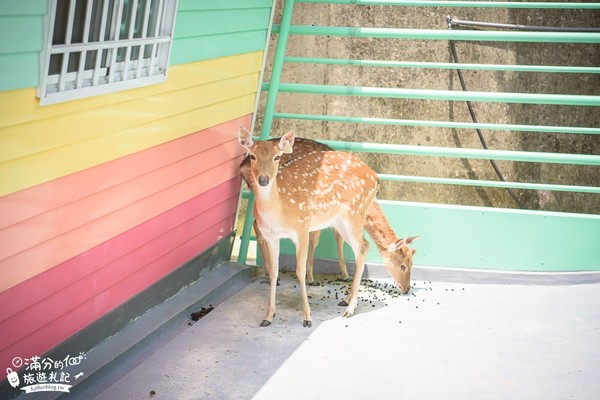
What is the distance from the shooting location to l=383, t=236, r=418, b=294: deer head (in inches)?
283

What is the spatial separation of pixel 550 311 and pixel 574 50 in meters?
4.13

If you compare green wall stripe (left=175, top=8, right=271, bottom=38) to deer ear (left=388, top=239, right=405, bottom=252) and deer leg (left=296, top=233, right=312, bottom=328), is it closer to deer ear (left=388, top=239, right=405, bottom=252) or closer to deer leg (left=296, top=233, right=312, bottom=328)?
deer leg (left=296, top=233, right=312, bottom=328)

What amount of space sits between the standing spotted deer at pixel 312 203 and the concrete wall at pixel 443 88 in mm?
2569

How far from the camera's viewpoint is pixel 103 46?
4.89 m

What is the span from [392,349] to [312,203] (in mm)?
1255

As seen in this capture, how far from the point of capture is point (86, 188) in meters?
5.01

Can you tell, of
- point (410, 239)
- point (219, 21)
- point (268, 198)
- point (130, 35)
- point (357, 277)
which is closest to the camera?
point (130, 35)

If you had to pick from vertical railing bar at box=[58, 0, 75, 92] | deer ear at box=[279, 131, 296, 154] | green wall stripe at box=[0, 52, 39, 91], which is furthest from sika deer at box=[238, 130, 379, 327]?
green wall stripe at box=[0, 52, 39, 91]

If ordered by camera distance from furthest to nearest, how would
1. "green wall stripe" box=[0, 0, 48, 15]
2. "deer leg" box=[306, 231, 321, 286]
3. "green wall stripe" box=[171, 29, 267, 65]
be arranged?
"deer leg" box=[306, 231, 321, 286] → "green wall stripe" box=[171, 29, 267, 65] → "green wall stripe" box=[0, 0, 48, 15]

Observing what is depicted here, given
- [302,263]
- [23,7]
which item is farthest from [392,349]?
[23,7]

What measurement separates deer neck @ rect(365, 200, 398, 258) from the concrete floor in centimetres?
38

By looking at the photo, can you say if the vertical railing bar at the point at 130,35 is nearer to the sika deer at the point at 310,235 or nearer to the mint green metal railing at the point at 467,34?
the sika deer at the point at 310,235

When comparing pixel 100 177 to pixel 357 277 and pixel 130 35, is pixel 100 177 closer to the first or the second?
pixel 130 35

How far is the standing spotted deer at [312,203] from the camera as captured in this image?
6.35 m
